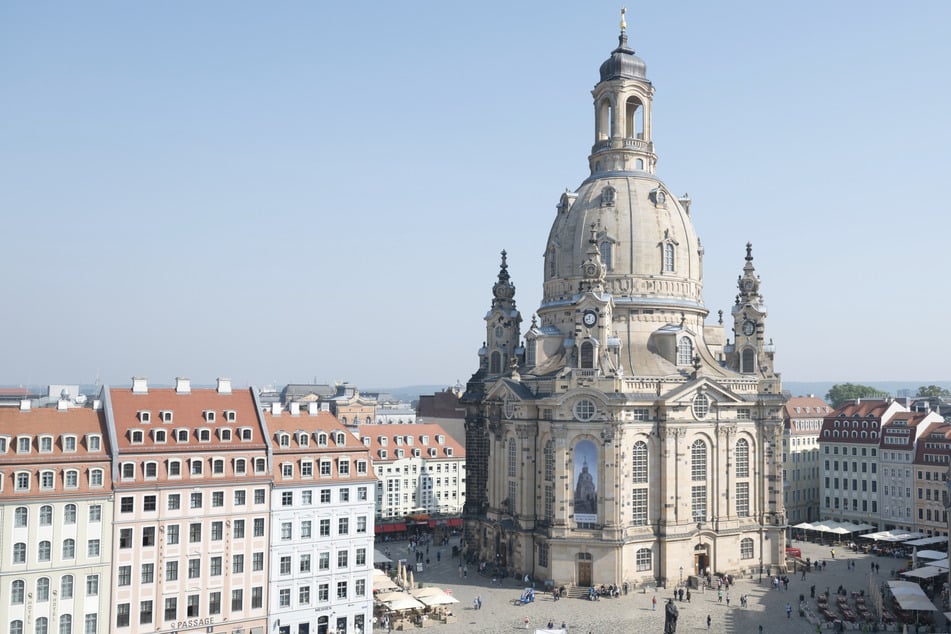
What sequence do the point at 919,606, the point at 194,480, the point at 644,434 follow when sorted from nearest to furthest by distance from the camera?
the point at 194,480 → the point at 919,606 → the point at 644,434

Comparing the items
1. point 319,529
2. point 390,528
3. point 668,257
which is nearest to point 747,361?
point 668,257

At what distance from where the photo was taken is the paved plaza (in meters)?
67.5

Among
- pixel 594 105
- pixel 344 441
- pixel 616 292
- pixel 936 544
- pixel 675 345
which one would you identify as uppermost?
pixel 594 105

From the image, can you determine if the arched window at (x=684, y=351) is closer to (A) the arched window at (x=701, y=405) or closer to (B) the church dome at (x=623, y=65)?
(A) the arched window at (x=701, y=405)

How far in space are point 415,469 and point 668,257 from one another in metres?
44.5

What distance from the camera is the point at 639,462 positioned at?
81875 mm

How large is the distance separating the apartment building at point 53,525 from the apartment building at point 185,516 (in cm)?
108

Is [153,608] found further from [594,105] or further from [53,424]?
[594,105]

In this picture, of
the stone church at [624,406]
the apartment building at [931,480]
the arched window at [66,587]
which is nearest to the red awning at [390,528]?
the stone church at [624,406]

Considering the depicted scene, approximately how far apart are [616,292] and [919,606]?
128 feet

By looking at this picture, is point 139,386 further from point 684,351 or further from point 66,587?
point 684,351

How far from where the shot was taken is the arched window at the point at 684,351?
287 ft

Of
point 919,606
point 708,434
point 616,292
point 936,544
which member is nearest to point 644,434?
point 708,434

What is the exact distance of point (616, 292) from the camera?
89688 mm
